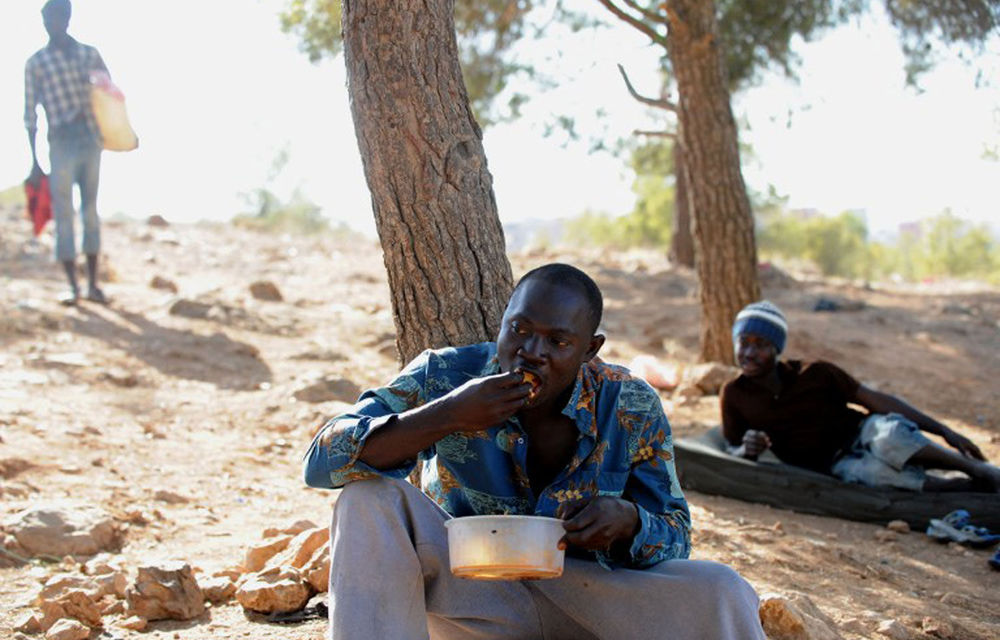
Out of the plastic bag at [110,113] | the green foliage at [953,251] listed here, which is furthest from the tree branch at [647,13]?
the green foliage at [953,251]

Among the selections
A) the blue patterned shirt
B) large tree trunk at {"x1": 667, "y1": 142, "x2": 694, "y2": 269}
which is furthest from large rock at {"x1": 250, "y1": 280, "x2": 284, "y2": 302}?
the blue patterned shirt

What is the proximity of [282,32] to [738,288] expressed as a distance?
4.44 metres

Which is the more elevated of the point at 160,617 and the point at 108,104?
the point at 108,104

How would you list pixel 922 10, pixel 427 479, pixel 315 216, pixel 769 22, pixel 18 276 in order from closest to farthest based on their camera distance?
pixel 427 479, pixel 922 10, pixel 18 276, pixel 769 22, pixel 315 216

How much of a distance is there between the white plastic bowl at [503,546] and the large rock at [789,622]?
1.08 m

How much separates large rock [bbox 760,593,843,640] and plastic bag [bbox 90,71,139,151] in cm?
597

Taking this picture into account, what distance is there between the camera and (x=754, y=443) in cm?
514

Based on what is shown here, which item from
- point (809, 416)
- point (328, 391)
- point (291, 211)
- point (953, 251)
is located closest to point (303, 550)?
point (809, 416)

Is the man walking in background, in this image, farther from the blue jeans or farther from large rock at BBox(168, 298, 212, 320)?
large rock at BBox(168, 298, 212, 320)

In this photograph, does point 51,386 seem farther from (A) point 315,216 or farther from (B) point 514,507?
(A) point 315,216

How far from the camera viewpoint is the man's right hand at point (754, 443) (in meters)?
5.14

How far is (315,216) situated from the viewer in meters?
23.9

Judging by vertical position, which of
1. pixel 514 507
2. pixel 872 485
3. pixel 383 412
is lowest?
pixel 872 485

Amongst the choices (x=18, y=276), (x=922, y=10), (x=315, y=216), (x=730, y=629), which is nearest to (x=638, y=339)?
(x=922, y=10)
